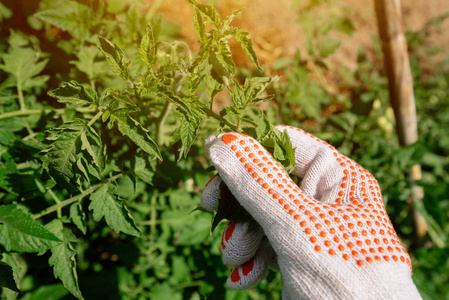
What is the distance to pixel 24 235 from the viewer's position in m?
0.96

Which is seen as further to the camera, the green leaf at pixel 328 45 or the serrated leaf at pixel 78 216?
the green leaf at pixel 328 45

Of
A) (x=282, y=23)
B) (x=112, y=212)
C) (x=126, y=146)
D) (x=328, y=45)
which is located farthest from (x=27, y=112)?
(x=282, y=23)

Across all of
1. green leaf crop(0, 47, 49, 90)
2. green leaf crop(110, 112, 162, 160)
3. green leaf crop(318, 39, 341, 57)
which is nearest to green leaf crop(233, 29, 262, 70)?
green leaf crop(110, 112, 162, 160)

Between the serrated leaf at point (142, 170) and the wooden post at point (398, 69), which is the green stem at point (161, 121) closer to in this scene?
the serrated leaf at point (142, 170)

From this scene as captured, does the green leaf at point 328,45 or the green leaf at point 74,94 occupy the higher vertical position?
the green leaf at point 74,94

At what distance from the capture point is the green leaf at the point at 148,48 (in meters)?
0.87

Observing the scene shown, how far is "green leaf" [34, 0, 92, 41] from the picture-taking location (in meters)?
1.29

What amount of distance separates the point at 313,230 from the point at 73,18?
3.86 feet

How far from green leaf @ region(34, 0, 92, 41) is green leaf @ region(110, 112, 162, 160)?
62 centimetres

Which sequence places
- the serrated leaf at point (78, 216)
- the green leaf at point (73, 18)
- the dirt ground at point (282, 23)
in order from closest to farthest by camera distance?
the serrated leaf at point (78, 216) < the green leaf at point (73, 18) < the dirt ground at point (282, 23)

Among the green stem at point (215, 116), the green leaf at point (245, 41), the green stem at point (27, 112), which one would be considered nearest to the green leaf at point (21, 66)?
the green stem at point (27, 112)

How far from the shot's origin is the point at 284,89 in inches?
84.4

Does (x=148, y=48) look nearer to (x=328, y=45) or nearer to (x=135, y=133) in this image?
(x=135, y=133)

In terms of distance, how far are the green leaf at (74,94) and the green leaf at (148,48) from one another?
184 millimetres
